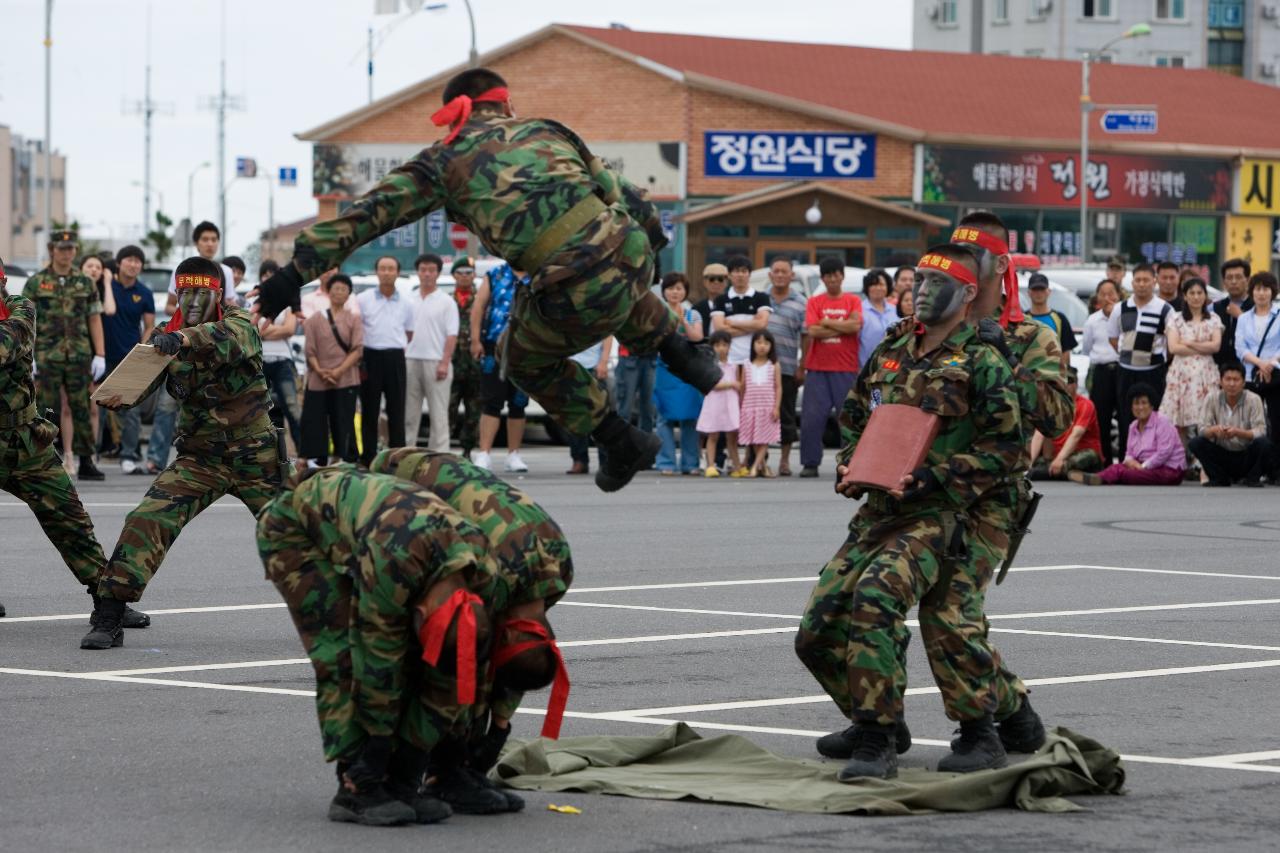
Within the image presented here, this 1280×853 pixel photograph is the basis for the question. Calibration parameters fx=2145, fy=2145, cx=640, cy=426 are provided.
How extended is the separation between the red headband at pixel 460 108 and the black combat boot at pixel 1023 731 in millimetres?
2714

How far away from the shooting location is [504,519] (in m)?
6.25

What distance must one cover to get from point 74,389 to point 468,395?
3.74 m

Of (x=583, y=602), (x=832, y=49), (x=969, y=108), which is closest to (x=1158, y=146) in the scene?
(x=969, y=108)

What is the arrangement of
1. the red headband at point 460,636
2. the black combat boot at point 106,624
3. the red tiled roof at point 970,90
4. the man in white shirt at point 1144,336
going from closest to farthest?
1. the red headband at point 460,636
2. the black combat boot at point 106,624
3. the man in white shirt at point 1144,336
4. the red tiled roof at point 970,90

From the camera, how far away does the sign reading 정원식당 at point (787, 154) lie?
48.9 meters

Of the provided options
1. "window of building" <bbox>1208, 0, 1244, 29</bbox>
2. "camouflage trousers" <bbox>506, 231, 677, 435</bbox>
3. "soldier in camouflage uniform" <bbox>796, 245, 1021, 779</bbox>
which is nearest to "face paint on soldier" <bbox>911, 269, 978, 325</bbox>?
"soldier in camouflage uniform" <bbox>796, 245, 1021, 779</bbox>

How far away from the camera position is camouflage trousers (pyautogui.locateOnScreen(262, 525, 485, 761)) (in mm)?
6043

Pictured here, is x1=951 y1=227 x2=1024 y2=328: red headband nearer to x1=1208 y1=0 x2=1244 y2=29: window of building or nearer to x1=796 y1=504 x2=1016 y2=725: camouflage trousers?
x1=796 y1=504 x2=1016 y2=725: camouflage trousers

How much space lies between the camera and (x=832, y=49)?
57281mm

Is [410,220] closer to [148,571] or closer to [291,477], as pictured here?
[291,477]

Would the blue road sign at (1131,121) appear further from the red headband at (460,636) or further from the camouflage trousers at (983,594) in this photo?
the red headband at (460,636)

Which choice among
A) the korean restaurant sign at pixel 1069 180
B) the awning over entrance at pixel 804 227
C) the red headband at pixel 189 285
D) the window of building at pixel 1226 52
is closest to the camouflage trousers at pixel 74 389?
the red headband at pixel 189 285

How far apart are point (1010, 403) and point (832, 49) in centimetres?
5128

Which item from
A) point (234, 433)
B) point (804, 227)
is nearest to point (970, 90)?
point (804, 227)
